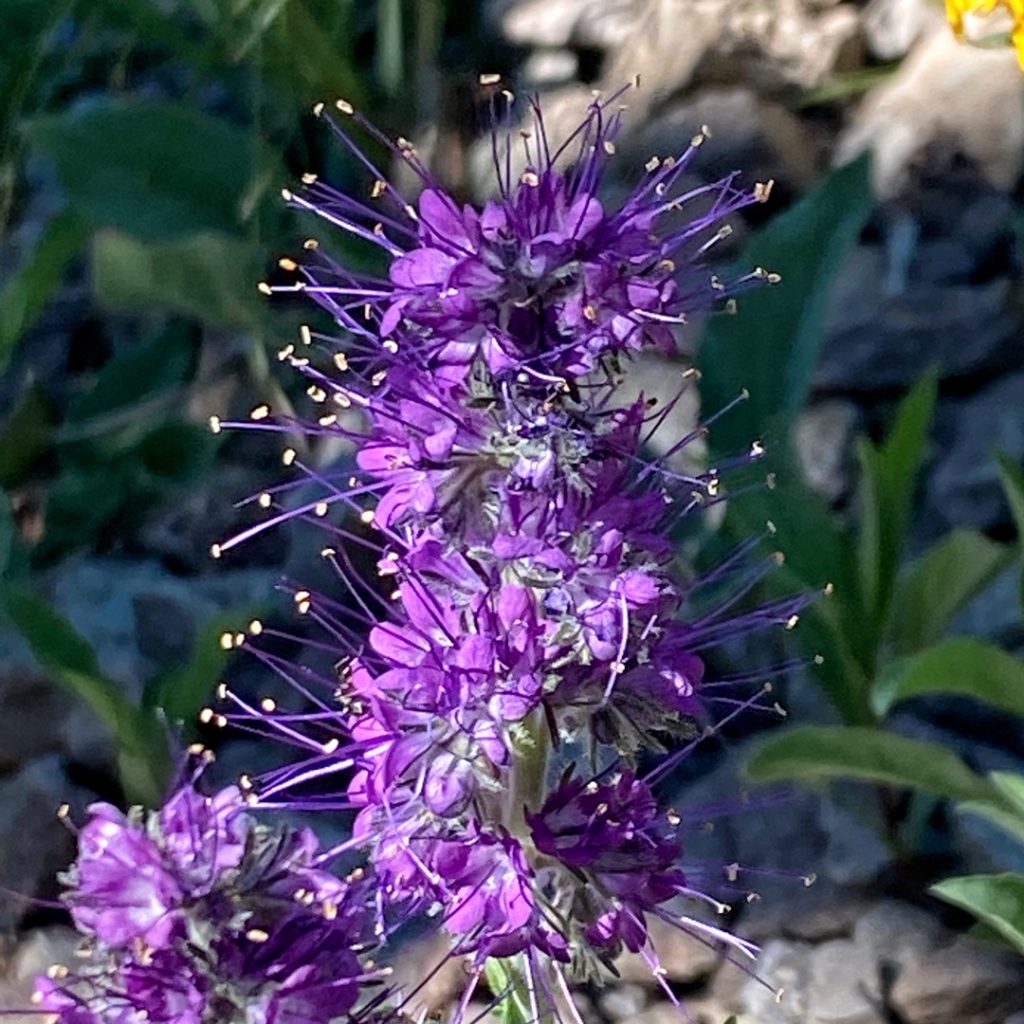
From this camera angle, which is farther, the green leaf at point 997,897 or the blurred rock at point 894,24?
the blurred rock at point 894,24

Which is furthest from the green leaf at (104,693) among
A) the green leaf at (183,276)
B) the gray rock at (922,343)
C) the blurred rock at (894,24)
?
the blurred rock at (894,24)

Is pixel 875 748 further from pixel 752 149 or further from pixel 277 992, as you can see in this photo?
pixel 752 149

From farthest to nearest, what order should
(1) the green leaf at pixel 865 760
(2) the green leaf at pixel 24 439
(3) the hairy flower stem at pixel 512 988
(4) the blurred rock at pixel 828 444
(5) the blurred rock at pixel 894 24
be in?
1. (5) the blurred rock at pixel 894 24
2. (2) the green leaf at pixel 24 439
3. (4) the blurred rock at pixel 828 444
4. (1) the green leaf at pixel 865 760
5. (3) the hairy flower stem at pixel 512 988

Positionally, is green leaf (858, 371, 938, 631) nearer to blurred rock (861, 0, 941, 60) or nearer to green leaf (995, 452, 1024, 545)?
green leaf (995, 452, 1024, 545)

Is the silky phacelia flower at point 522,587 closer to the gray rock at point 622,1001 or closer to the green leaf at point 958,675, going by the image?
the green leaf at point 958,675

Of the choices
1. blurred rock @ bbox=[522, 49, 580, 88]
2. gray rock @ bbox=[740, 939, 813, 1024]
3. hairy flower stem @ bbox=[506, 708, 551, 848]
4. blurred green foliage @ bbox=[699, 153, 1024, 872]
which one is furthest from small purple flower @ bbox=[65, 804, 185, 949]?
blurred rock @ bbox=[522, 49, 580, 88]

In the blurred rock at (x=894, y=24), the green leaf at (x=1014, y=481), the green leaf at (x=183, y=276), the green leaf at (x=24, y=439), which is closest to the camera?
the green leaf at (x=1014, y=481)

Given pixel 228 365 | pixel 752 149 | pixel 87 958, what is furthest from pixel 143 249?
pixel 87 958
